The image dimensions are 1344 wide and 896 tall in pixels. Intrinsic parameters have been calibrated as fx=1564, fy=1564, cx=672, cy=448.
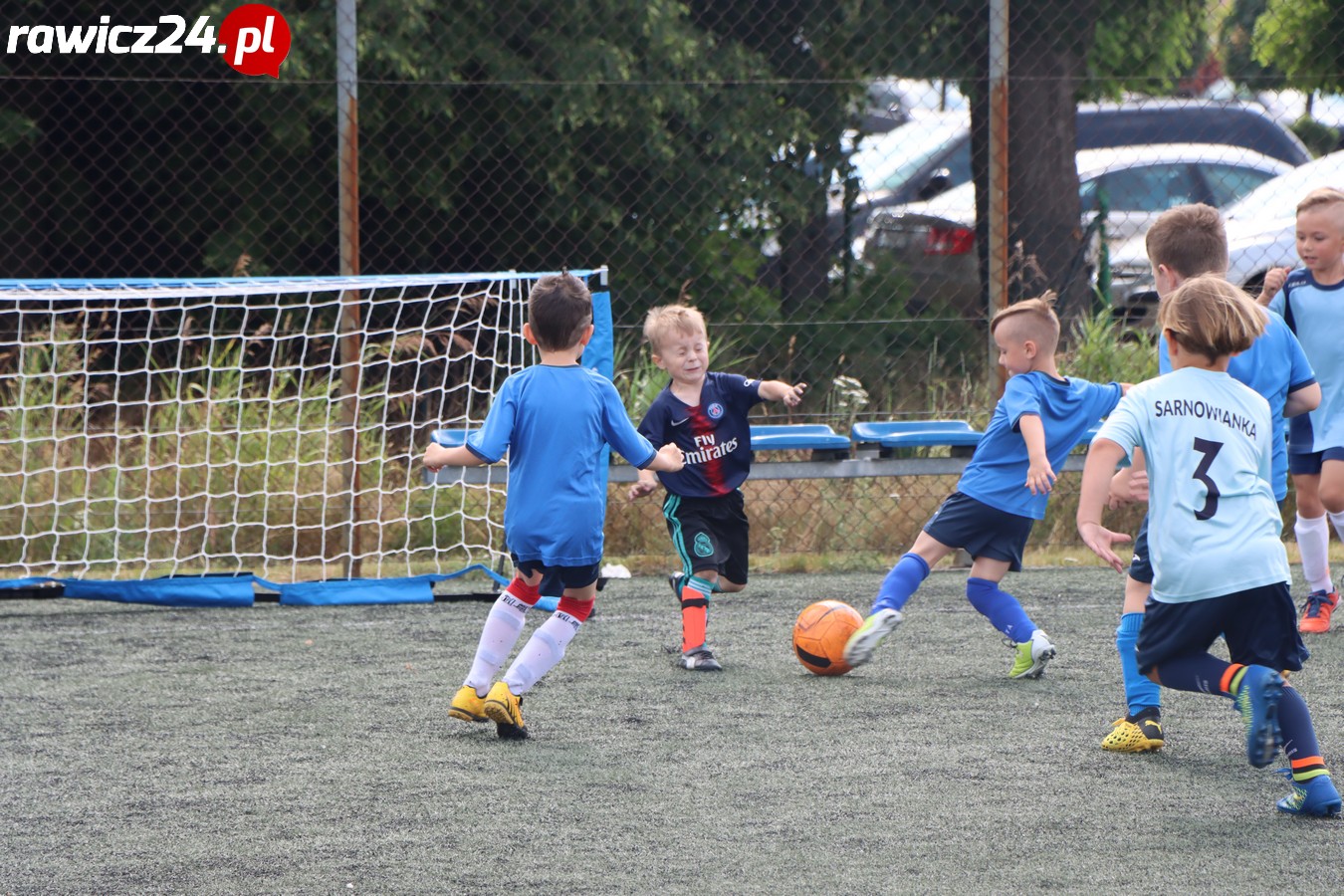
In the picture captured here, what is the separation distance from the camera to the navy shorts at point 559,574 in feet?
15.0

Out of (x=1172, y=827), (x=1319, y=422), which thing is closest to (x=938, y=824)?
(x=1172, y=827)

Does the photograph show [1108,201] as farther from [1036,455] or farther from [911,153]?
[1036,455]

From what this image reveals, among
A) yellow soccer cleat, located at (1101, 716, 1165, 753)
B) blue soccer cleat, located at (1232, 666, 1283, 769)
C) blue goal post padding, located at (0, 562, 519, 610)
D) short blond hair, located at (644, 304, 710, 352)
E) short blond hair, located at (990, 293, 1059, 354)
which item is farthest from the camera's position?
blue goal post padding, located at (0, 562, 519, 610)

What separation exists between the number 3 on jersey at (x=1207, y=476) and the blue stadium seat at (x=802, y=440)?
3512 mm

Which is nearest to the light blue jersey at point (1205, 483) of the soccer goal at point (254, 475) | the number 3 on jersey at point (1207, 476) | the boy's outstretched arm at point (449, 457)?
the number 3 on jersey at point (1207, 476)

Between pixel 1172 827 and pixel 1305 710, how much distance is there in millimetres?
425

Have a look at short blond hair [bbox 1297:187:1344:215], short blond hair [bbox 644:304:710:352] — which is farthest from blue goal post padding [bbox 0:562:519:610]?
short blond hair [bbox 1297:187:1344:215]

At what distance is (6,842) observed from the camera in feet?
11.8

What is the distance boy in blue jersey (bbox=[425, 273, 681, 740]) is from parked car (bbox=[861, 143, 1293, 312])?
5.96 metres

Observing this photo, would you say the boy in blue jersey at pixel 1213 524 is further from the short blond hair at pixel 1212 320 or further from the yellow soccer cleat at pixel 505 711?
the yellow soccer cleat at pixel 505 711

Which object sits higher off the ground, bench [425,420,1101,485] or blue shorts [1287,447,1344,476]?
blue shorts [1287,447,1344,476]

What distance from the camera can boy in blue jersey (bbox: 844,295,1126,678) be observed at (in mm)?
4957

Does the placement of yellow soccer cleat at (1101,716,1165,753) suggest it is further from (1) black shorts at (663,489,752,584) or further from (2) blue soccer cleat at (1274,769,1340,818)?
(1) black shorts at (663,489,752,584)

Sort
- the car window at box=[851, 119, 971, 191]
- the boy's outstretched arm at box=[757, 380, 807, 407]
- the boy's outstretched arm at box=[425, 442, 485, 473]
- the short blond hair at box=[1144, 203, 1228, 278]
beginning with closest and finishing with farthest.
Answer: the boy's outstretched arm at box=[425, 442, 485, 473] < the short blond hair at box=[1144, 203, 1228, 278] < the boy's outstretched arm at box=[757, 380, 807, 407] < the car window at box=[851, 119, 971, 191]
